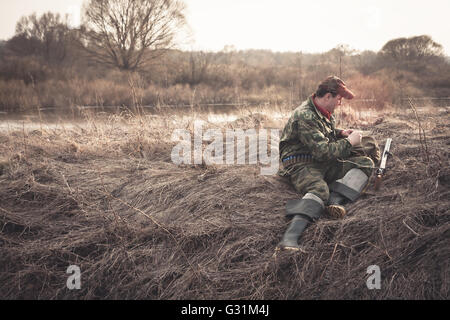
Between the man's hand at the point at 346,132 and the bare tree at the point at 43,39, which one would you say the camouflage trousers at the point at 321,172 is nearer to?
the man's hand at the point at 346,132

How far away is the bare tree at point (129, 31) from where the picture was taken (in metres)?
18.6

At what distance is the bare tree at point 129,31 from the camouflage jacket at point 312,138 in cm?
1805

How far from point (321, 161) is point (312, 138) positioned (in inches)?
11.7

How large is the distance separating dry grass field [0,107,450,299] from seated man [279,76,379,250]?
14 centimetres

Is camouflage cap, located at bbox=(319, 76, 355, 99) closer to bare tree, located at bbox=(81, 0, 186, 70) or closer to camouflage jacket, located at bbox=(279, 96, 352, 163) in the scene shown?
camouflage jacket, located at bbox=(279, 96, 352, 163)

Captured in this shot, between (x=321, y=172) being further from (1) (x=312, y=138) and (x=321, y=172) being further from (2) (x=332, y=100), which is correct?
(2) (x=332, y=100)

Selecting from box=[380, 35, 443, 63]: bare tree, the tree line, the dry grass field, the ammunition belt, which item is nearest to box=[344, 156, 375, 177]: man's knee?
the dry grass field

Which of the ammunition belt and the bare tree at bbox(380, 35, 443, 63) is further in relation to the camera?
the bare tree at bbox(380, 35, 443, 63)

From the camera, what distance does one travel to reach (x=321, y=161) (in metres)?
3.11

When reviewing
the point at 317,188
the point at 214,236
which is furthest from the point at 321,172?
the point at 214,236

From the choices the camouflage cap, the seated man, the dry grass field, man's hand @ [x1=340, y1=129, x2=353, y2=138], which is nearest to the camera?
the dry grass field

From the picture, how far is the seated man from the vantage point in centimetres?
274

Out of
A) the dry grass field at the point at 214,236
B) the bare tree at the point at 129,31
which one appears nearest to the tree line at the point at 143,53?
the bare tree at the point at 129,31
